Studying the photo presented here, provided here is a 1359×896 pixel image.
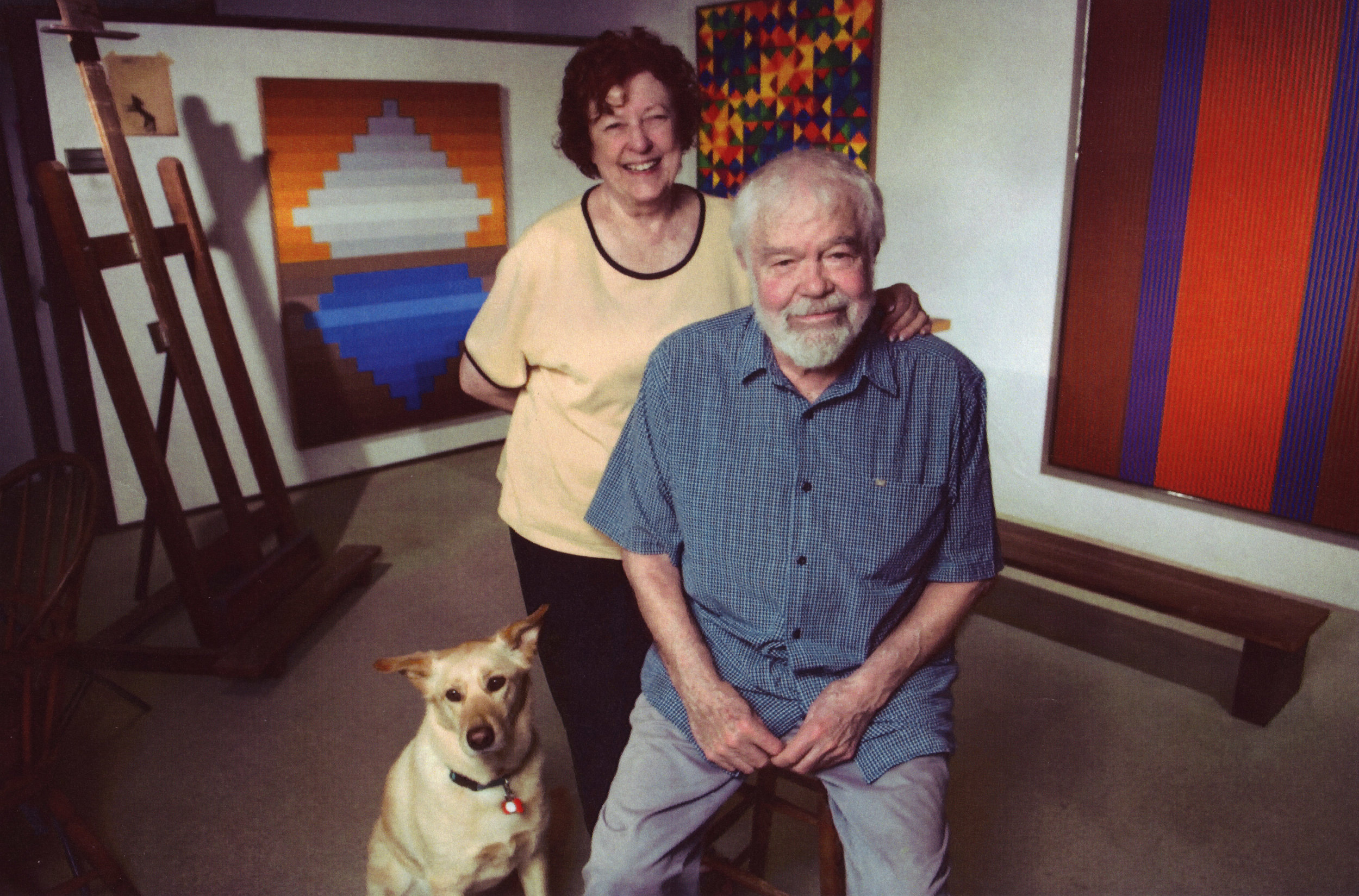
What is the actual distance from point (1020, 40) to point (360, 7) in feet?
11.3

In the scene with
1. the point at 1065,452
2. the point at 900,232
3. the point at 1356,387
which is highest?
the point at 900,232

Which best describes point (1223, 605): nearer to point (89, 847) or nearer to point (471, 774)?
point (471, 774)

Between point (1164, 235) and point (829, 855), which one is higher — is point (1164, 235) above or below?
above

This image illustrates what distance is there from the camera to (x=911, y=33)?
12.4 ft

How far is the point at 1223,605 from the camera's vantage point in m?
2.59

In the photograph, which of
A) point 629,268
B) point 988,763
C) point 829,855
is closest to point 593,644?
point 829,855

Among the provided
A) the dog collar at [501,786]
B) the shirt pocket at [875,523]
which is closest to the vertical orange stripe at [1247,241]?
the shirt pocket at [875,523]

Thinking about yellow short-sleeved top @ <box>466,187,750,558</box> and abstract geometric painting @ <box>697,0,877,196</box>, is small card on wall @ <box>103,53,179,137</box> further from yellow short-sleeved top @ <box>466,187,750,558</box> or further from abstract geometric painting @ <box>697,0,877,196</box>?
yellow short-sleeved top @ <box>466,187,750,558</box>

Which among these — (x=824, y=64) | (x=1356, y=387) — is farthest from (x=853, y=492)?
(x=824, y=64)

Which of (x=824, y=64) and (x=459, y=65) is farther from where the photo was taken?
(x=459, y=65)

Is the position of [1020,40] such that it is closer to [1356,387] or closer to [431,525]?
[1356,387]

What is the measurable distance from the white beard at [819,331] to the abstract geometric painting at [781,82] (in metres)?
2.87

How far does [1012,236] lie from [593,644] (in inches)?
101

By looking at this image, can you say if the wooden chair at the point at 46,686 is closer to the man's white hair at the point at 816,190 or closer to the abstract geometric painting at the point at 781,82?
the man's white hair at the point at 816,190
